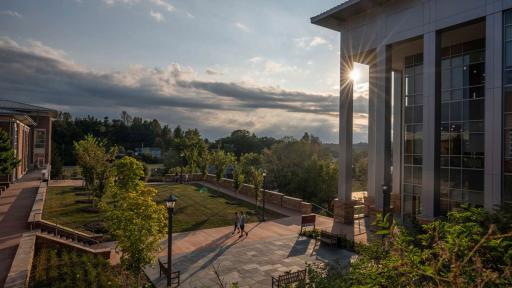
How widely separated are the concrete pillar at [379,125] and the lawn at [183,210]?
308 inches

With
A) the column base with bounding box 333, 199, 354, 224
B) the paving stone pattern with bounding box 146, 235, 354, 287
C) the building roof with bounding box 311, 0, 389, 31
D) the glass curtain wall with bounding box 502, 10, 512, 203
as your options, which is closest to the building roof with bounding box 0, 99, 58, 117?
the building roof with bounding box 311, 0, 389, 31

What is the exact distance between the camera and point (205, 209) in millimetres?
26500

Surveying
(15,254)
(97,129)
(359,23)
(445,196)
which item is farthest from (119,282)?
(97,129)

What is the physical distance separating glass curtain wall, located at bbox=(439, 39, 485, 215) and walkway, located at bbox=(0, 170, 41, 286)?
2277 cm

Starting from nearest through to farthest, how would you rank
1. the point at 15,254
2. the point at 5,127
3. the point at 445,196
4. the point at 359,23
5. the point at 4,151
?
the point at 15,254
the point at 445,196
the point at 359,23
the point at 4,151
the point at 5,127

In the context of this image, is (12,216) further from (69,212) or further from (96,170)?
(96,170)

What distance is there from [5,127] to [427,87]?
3735cm

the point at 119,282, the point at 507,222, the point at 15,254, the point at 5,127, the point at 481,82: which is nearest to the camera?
the point at 507,222

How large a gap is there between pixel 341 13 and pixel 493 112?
12238 mm

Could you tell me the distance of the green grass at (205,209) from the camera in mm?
22281

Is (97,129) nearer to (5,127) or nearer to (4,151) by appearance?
(5,127)

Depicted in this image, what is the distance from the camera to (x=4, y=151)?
27.2 metres

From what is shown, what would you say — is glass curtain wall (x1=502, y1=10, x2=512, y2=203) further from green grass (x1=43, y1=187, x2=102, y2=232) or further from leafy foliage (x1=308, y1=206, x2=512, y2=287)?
green grass (x1=43, y1=187, x2=102, y2=232)

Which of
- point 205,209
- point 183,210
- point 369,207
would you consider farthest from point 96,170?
point 369,207
